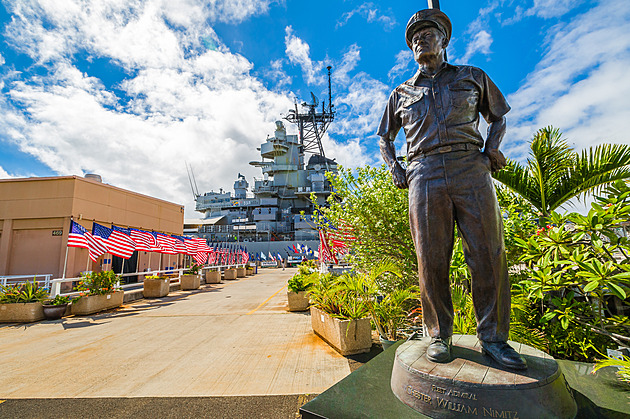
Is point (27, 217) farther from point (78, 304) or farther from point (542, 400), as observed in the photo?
point (542, 400)

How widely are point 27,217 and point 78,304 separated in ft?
37.4

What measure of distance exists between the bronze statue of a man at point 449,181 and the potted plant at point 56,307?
11.3m

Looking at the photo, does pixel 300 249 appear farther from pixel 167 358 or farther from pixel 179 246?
pixel 167 358

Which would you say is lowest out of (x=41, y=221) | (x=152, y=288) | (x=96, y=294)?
(x=152, y=288)

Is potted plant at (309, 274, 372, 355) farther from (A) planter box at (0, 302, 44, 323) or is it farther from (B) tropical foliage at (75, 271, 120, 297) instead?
(A) planter box at (0, 302, 44, 323)

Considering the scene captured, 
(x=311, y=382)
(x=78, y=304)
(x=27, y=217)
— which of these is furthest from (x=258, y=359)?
(x=27, y=217)

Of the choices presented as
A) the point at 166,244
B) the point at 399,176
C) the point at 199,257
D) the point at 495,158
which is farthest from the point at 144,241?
the point at 495,158

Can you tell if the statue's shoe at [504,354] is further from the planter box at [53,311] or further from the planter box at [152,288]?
the planter box at [152,288]

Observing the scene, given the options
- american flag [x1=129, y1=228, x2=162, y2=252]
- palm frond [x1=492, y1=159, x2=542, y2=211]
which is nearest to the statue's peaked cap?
palm frond [x1=492, y1=159, x2=542, y2=211]

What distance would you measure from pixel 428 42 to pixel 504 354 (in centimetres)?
260

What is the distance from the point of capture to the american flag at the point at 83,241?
10506 mm

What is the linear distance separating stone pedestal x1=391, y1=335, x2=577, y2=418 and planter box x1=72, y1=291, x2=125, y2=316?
11029 millimetres

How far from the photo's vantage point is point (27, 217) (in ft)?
55.6

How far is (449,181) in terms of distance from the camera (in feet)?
8.13
